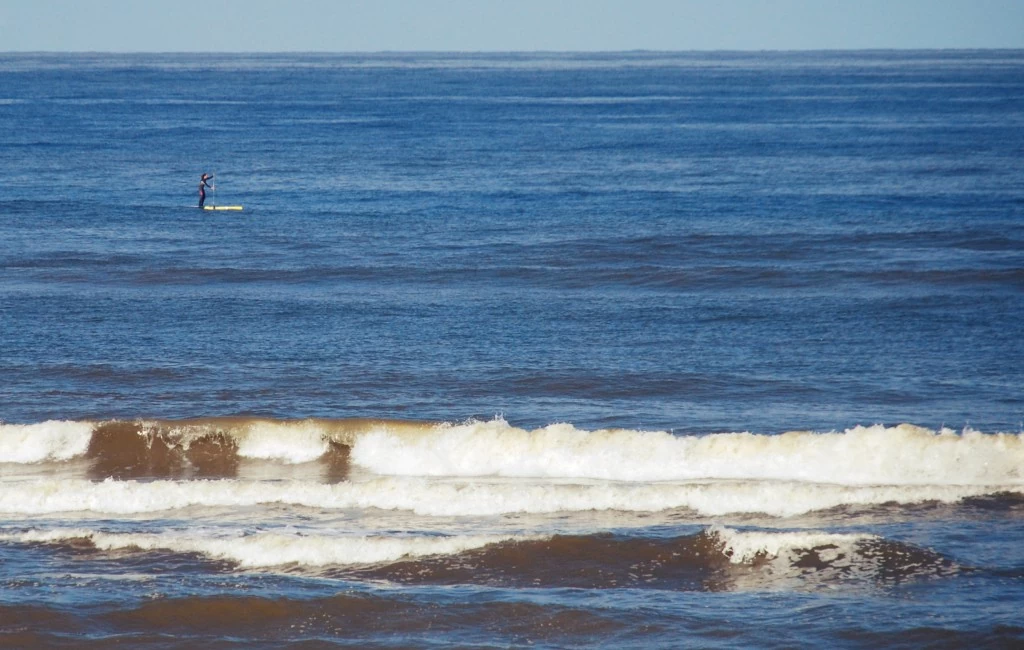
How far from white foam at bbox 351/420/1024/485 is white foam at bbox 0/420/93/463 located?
4.18 m

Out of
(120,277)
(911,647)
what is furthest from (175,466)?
(120,277)

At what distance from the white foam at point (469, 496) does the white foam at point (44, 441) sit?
6.28 ft

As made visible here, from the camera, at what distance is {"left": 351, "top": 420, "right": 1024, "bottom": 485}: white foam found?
16.9 m

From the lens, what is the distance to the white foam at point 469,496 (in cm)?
1526

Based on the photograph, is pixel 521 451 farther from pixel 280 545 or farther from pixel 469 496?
pixel 280 545

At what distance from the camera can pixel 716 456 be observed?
17.3 m

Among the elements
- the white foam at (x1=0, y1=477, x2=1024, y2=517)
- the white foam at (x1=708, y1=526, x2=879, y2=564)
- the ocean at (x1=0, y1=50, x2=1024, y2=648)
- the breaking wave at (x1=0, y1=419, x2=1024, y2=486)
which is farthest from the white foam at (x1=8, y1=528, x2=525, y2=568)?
the breaking wave at (x1=0, y1=419, x2=1024, y2=486)

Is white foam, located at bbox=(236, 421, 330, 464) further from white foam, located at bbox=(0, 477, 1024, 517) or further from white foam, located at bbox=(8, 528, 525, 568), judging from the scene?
white foam, located at bbox=(8, 528, 525, 568)

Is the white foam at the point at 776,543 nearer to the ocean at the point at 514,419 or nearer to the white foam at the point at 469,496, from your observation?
the ocean at the point at 514,419

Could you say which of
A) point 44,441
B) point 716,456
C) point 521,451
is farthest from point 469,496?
point 44,441

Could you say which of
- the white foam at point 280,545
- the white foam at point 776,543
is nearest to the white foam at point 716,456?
the white foam at point 776,543

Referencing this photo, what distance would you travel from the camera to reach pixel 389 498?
15781 mm

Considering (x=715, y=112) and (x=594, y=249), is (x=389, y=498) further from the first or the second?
(x=715, y=112)

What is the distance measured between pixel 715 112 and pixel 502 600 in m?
97.6
